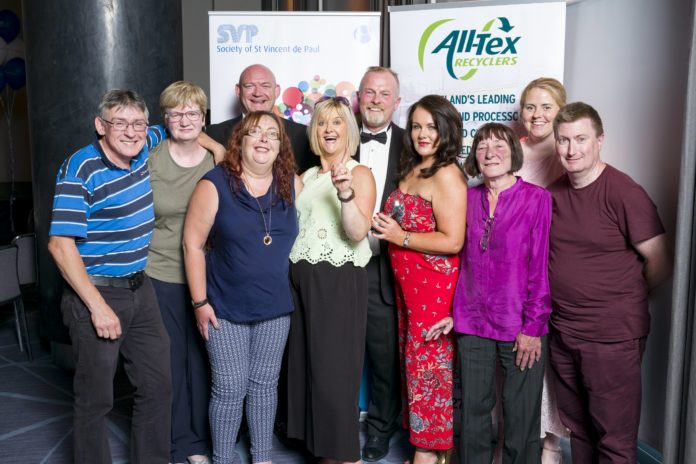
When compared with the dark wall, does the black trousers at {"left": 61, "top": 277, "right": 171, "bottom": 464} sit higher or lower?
lower

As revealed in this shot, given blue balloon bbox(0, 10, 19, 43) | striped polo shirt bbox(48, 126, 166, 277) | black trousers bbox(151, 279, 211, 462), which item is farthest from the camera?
blue balloon bbox(0, 10, 19, 43)

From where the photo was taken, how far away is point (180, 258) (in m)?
2.95

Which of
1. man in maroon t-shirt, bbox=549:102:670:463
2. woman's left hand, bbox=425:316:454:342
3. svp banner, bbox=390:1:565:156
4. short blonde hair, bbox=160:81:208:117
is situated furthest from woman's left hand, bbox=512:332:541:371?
short blonde hair, bbox=160:81:208:117

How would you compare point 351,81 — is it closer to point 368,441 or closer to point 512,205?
point 512,205

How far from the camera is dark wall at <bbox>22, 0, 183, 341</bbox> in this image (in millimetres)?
4223

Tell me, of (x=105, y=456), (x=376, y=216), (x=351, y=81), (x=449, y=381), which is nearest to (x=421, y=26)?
(x=351, y=81)

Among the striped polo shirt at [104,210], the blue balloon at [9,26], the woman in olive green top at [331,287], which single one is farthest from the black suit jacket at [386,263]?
the blue balloon at [9,26]

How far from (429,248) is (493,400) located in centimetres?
70

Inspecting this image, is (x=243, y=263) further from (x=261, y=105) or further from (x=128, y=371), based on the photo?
(x=261, y=105)

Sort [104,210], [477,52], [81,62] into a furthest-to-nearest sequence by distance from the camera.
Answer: [81,62], [477,52], [104,210]

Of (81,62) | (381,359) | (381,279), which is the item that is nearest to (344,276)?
(381,279)

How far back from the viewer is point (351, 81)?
405cm

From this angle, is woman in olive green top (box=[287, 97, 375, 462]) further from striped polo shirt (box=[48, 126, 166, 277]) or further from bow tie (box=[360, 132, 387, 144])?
striped polo shirt (box=[48, 126, 166, 277])

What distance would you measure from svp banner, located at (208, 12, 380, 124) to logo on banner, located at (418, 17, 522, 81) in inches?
16.1
